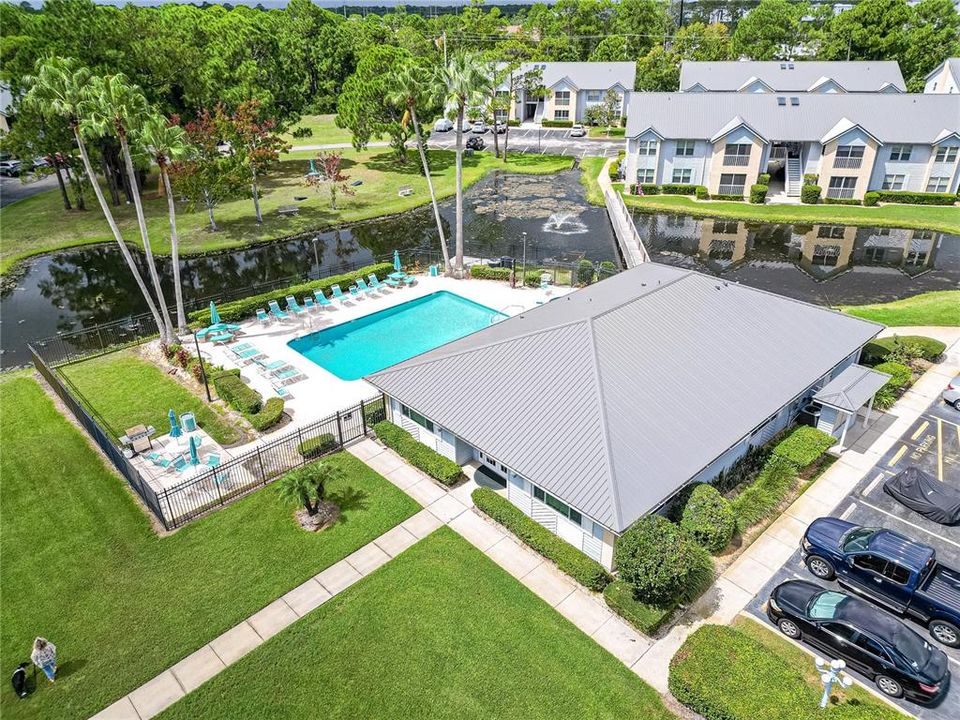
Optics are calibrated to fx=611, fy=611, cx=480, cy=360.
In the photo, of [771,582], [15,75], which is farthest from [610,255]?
[15,75]

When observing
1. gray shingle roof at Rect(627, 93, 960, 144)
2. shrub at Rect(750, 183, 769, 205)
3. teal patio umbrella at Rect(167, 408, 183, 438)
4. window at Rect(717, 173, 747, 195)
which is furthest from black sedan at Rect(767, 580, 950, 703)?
gray shingle roof at Rect(627, 93, 960, 144)

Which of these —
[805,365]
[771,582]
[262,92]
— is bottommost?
[771,582]

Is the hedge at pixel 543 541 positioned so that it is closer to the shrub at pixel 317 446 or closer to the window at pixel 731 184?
the shrub at pixel 317 446

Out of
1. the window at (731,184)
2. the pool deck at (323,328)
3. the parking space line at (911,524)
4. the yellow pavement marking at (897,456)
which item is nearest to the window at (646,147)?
the window at (731,184)

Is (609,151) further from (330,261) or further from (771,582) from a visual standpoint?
(771,582)

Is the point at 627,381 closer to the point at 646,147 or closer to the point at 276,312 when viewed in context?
the point at 276,312

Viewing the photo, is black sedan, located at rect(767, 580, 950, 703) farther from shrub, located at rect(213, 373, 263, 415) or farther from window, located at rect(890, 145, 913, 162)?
window, located at rect(890, 145, 913, 162)
